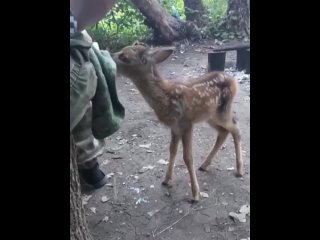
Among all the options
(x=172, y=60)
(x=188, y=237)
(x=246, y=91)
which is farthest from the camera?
(x=172, y=60)

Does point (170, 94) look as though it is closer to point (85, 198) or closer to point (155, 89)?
point (155, 89)

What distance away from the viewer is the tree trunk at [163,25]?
5516 millimetres

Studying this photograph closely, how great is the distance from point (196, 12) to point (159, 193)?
4030 mm

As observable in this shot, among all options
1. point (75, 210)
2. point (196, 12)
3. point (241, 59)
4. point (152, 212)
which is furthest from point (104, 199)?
point (196, 12)

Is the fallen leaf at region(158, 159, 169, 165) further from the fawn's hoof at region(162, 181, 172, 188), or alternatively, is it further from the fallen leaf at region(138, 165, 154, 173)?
the fawn's hoof at region(162, 181, 172, 188)

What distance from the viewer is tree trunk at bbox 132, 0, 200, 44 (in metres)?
5.52

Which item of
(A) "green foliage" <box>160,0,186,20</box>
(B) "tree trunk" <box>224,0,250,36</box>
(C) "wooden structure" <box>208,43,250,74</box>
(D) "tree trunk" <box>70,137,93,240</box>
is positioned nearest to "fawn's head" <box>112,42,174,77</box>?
(D) "tree trunk" <box>70,137,93,240</box>

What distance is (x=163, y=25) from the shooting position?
221 inches

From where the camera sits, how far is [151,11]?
5535mm

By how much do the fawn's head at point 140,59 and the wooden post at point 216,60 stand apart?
6.58 ft

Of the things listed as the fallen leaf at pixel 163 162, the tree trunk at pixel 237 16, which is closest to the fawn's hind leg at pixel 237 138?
the fallen leaf at pixel 163 162
